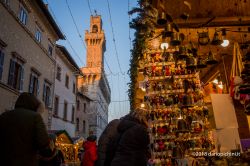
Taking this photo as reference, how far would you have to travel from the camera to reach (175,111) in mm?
6316

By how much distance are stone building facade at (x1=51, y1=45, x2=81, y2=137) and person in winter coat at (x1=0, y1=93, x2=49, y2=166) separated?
17.5 m

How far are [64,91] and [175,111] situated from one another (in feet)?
61.3

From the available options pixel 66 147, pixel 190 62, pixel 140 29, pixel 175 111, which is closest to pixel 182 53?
pixel 190 62

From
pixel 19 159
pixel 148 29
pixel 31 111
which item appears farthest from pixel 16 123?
pixel 148 29

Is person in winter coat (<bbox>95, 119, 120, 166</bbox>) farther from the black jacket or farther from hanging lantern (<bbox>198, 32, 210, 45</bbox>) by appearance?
hanging lantern (<bbox>198, 32, 210, 45</bbox>)

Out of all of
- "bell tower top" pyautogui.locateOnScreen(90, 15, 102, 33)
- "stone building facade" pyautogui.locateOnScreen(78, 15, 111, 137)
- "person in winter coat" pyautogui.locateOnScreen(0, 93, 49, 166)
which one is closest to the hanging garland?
"person in winter coat" pyautogui.locateOnScreen(0, 93, 49, 166)

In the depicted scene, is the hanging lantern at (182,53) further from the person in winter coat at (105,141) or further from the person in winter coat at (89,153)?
the person in winter coat at (89,153)

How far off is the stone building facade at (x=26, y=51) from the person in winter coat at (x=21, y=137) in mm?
10098

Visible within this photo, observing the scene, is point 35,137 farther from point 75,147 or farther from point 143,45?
point 75,147

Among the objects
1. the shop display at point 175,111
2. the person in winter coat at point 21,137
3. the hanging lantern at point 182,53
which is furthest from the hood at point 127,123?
the hanging lantern at point 182,53

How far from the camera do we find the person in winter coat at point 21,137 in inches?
114

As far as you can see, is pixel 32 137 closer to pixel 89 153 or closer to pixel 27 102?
pixel 27 102

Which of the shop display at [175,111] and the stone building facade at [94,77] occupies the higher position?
the stone building facade at [94,77]

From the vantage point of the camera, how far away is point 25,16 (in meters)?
15.2
